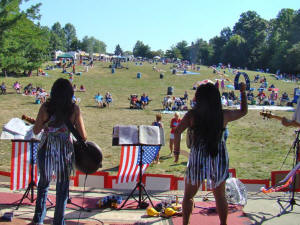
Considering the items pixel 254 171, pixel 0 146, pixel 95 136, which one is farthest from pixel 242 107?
pixel 95 136

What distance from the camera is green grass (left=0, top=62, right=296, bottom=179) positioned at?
9453 millimetres

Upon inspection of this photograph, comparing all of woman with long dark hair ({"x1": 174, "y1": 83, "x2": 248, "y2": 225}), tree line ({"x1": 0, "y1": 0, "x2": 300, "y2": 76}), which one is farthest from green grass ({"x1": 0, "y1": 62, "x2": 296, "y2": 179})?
woman with long dark hair ({"x1": 174, "y1": 83, "x2": 248, "y2": 225})

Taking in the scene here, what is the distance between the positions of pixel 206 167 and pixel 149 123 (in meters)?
13.8

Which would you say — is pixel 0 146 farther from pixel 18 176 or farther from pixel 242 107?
pixel 242 107

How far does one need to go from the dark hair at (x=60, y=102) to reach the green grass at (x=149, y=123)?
5489mm

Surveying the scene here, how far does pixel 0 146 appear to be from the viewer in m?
11.0

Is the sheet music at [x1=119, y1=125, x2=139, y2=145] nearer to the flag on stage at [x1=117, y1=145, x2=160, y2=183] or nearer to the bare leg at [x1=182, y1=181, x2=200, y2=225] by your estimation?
the flag on stage at [x1=117, y1=145, x2=160, y2=183]

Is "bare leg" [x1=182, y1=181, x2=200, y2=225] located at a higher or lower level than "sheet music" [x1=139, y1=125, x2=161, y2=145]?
lower

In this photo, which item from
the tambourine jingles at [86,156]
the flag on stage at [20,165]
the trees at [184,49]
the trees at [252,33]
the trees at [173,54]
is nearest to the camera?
the tambourine jingles at [86,156]

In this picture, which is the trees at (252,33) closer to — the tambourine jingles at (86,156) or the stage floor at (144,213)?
the stage floor at (144,213)

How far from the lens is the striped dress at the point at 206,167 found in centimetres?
336

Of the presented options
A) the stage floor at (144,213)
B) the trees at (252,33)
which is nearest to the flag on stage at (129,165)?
the stage floor at (144,213)

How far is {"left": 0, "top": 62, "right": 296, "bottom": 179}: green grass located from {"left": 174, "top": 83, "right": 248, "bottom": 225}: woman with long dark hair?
5.08 meters

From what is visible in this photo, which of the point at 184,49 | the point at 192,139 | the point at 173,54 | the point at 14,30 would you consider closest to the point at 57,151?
the point at 192,139
